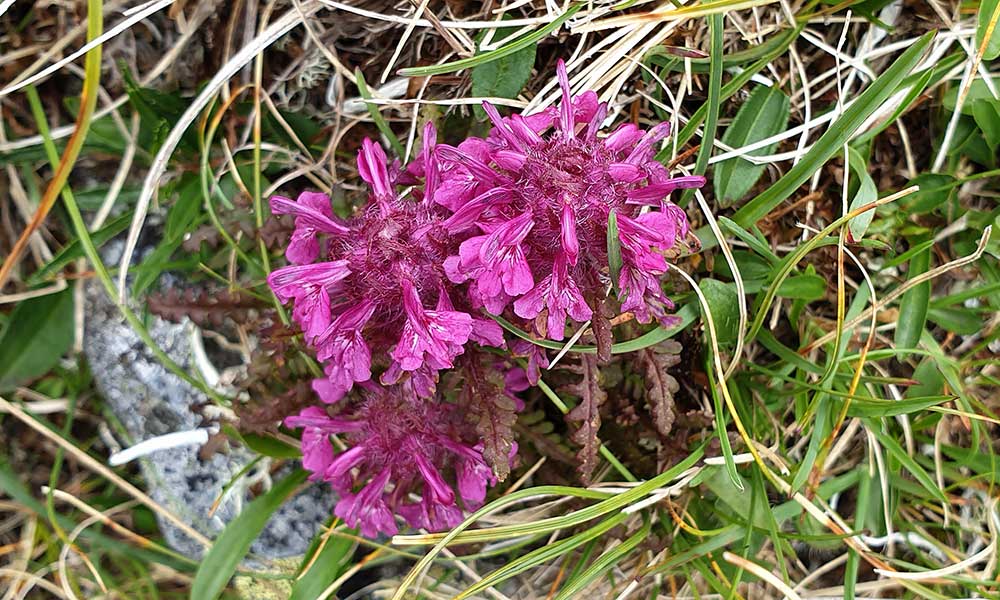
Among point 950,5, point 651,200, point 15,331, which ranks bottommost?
point 15,331

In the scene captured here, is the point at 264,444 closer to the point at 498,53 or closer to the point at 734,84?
the point at 498,53

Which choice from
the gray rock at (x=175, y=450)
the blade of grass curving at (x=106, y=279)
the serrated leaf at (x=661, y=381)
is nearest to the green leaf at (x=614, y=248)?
the serrated leaf at (x=661, y=381)

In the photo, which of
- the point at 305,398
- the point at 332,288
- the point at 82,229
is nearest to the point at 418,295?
the point at 332,288

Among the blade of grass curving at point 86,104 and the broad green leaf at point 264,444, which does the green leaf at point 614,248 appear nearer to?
the broad green leaf at point 264,444

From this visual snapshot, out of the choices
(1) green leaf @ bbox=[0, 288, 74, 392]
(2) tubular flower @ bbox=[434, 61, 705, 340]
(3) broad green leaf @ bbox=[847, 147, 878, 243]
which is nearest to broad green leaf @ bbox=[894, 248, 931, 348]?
(3) broad green leaf @ bbox=[847, 147, 878, 243]

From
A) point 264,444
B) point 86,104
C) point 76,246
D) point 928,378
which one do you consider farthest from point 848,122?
point 76,246

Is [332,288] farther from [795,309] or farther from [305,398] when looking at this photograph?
[795,309]

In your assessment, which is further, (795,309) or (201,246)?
(201,246)
